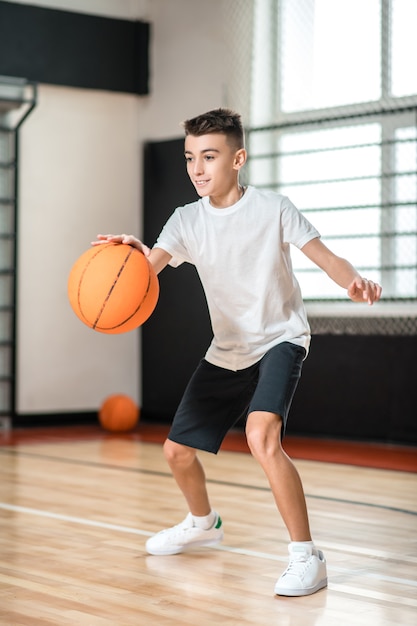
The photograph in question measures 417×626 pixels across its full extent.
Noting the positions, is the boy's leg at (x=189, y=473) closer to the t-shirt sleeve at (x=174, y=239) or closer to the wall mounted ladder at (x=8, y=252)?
the t-shirt sleeve at (x=174, y=239)

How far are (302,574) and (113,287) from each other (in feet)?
3.22

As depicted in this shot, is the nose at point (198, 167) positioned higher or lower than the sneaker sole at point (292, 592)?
higher

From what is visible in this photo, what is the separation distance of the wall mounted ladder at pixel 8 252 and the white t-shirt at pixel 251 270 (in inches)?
187

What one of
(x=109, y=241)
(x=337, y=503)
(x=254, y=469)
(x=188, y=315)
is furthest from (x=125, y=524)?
(x=188, y=315)

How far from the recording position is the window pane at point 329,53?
279 inches

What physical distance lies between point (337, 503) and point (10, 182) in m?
4.25

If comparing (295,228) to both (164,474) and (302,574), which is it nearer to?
(302,574)

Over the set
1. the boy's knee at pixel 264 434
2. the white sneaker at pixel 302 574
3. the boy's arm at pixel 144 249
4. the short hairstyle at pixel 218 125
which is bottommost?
the white sneaker at pixel 302 574

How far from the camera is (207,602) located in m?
2.89

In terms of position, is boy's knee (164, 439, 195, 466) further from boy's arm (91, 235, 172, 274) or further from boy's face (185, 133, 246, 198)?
boy's face (185, 133, 246, 198)

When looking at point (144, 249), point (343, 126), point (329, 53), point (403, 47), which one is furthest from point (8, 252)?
point (144, 249)

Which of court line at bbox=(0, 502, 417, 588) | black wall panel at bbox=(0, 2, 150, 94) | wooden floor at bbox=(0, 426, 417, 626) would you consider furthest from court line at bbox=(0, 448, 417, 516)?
black wall panel at bbox=(0, 2, 150, 94)

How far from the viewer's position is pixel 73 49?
8.14 metres

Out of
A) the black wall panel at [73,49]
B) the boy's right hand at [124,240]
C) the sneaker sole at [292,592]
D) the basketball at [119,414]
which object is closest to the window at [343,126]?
the black wall panel at [73,49]
